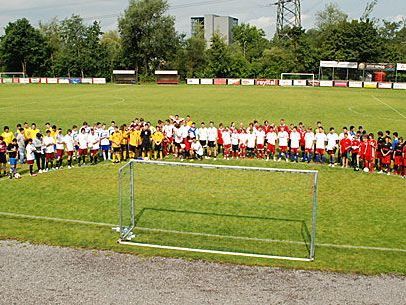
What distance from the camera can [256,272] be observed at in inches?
396

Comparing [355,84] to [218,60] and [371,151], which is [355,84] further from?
[371,151]

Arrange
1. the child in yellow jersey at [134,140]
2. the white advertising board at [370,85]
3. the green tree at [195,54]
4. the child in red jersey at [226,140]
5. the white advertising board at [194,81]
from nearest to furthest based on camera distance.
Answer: the child in yellow jersey at [134,140]
the child in red jersey at [226,140]
the white advertising board at [370,85]
the white advertising board at [194,81]
the green tree at [195,54]

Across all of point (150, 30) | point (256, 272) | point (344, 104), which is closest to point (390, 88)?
point (344, 104)

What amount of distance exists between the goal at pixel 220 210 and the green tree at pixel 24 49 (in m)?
80.5

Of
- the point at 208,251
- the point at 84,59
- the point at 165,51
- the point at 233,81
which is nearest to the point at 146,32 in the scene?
the point at 165,51

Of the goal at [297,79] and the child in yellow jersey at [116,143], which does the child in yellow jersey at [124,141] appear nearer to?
the child in yellow jersey at [116,143]

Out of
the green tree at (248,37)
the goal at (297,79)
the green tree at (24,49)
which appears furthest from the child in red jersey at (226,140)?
the green tree at (248,37)

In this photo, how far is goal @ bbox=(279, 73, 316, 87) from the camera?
2766 inches

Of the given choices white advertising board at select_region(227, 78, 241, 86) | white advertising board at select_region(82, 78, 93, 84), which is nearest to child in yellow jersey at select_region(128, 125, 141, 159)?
white advertising board at select_region(227, 78, 241, 86)

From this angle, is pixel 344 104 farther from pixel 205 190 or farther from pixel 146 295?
pixel 146 295

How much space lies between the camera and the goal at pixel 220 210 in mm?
11469

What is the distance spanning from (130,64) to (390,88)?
1944 inches

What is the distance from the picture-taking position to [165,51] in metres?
90.8

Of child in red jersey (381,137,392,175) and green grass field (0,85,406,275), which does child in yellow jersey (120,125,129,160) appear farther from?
child in red jersey (381,137,392,175)
